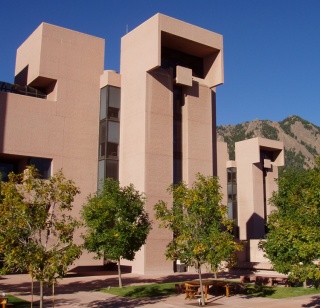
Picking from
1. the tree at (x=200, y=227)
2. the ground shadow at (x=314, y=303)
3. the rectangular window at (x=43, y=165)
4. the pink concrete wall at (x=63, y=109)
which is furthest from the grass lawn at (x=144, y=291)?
the rectangular window at (x=43, y=165)

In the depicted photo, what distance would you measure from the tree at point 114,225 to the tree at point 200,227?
3.59 metres

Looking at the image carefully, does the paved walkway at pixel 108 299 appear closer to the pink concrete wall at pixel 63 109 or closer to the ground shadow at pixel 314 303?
the ground shadow at pixel 314 303

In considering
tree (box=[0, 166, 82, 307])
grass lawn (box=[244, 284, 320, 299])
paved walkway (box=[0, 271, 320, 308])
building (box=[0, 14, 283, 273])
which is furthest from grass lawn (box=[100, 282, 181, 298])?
tree (box=[0, 166, 82, 307])

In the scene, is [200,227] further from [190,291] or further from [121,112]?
[121,112]

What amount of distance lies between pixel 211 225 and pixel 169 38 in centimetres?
2102

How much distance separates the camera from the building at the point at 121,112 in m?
33.7

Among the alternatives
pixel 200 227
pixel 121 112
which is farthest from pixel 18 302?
pixel 121 112

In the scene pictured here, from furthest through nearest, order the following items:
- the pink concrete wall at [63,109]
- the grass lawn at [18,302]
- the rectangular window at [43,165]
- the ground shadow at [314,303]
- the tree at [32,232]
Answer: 1. the rectangular window at [43,165]
2. the pink concrete wall at [63,109]
3. the ground shadow at [314,303]
4. the grass lawn at [18,302]
5. the tree at [32,232]

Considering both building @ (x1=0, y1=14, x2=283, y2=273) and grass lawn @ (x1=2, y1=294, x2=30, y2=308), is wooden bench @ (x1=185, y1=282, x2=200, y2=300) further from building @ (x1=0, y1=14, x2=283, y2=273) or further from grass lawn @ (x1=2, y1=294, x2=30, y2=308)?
building @ (x1=0, y1=14, x2=283, y2=273)

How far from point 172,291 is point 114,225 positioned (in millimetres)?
5160

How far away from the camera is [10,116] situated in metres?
32.8

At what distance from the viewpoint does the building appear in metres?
33.7

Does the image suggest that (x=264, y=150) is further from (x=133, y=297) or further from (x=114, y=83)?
(x=133, y=297)

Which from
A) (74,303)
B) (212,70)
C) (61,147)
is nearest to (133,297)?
(74,303)
